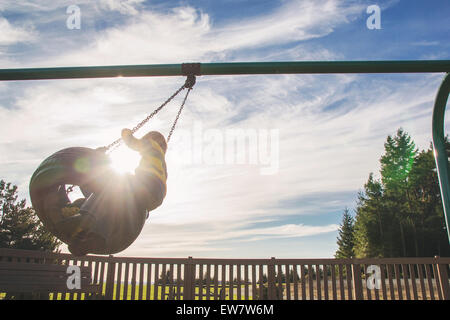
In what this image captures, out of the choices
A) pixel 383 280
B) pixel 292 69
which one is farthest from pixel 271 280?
pixel 292 69

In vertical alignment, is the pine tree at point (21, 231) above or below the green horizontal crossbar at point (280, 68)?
above

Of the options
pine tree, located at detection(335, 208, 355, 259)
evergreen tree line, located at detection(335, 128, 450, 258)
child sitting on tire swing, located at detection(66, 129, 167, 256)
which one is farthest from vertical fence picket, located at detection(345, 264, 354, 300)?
pine tree, located at detection(335, 208, 355, 259)

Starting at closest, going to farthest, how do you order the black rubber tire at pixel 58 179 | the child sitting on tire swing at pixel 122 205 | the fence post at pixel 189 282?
the child sitting on tire swing at pixel 122 205 < the black rubber tire at pixel 58 179 < the fence post at pixel 189 282

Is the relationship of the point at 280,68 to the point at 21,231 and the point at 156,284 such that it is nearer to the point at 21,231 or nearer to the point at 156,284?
the point at 156,284

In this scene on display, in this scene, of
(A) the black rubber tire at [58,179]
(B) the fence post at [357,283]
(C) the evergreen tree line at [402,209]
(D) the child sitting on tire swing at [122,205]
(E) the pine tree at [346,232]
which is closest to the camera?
(D) the child sitting on tire swing at [122,205]

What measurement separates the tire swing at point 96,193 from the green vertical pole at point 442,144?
3.13 m

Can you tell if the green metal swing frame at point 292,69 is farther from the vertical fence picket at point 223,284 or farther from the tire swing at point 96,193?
the vertical fence picket at point 223,284

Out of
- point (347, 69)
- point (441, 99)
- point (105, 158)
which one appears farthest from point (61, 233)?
point (441, 99)

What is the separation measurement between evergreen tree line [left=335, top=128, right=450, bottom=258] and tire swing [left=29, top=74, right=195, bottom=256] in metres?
33.6

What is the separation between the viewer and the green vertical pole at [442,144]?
366cm

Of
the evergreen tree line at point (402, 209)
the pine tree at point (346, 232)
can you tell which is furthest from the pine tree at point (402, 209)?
the pine tree at point (346, 232)

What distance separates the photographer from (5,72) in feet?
12.8
